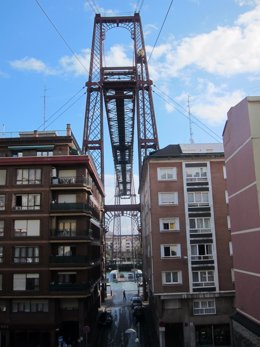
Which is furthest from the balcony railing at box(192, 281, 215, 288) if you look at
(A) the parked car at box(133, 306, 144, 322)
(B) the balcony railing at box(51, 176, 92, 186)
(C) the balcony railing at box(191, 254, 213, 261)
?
(A) the parked car at box(133, 306, 144, 322)

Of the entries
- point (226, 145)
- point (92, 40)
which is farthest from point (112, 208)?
Answer: point (226, 145)

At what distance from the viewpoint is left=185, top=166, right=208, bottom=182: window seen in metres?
42.5

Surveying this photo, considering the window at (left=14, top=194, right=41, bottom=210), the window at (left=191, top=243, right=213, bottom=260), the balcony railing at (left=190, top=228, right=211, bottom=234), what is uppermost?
the window at (left=14, top=194, right=41, bottom=210)

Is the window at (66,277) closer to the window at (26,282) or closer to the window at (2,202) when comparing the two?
the window at (26,282)

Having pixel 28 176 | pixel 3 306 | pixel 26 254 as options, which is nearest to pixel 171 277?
pixel 26 254

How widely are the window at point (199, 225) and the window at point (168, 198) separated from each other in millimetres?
2443

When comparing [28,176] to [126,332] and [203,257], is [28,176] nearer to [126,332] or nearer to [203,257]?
[126,332]

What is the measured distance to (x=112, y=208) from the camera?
246 ft

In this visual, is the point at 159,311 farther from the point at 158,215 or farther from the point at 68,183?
the point at 68,183

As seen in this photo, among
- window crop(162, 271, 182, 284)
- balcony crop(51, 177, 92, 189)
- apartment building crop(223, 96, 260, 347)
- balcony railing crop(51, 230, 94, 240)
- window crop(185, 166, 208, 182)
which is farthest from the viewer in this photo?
balcony crop(51, 177, 92, 189)

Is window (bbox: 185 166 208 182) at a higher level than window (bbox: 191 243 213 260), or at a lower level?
higher

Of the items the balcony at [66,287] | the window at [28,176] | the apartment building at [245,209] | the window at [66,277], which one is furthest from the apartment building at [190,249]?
the apartment building at [245,209]

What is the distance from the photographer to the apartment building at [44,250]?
41.1 metres

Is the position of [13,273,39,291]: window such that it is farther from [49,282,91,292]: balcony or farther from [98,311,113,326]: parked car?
[98,311,113,326]: parked car
